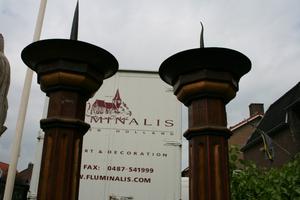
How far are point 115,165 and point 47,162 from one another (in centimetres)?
487

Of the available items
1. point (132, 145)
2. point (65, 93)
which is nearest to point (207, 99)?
point (65, 93)

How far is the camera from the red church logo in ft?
24.4

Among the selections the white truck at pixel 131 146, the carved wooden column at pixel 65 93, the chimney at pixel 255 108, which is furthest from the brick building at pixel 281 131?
the carved wooden column at pixel 65 93

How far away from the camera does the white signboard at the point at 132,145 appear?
6910mm

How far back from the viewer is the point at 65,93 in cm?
238

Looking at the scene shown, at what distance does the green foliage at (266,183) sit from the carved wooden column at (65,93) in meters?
6.23

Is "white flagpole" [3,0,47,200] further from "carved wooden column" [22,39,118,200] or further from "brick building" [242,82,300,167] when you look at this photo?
"brick building" [242,82,300,167]

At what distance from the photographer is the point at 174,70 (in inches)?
97.9

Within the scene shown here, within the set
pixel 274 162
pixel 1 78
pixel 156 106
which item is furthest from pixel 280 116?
pixel 1 78

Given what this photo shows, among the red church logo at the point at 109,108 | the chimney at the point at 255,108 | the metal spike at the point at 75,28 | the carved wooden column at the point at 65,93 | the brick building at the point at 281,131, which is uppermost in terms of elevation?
the chimney at the point at 255,108

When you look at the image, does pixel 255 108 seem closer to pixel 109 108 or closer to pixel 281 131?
pixel 281 131

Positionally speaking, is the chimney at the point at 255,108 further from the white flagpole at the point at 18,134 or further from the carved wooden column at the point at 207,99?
the carved wooden column at the point at 207,99

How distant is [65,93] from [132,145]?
4847 millimetres

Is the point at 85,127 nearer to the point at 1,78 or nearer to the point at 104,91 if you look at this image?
the point at 1,78
